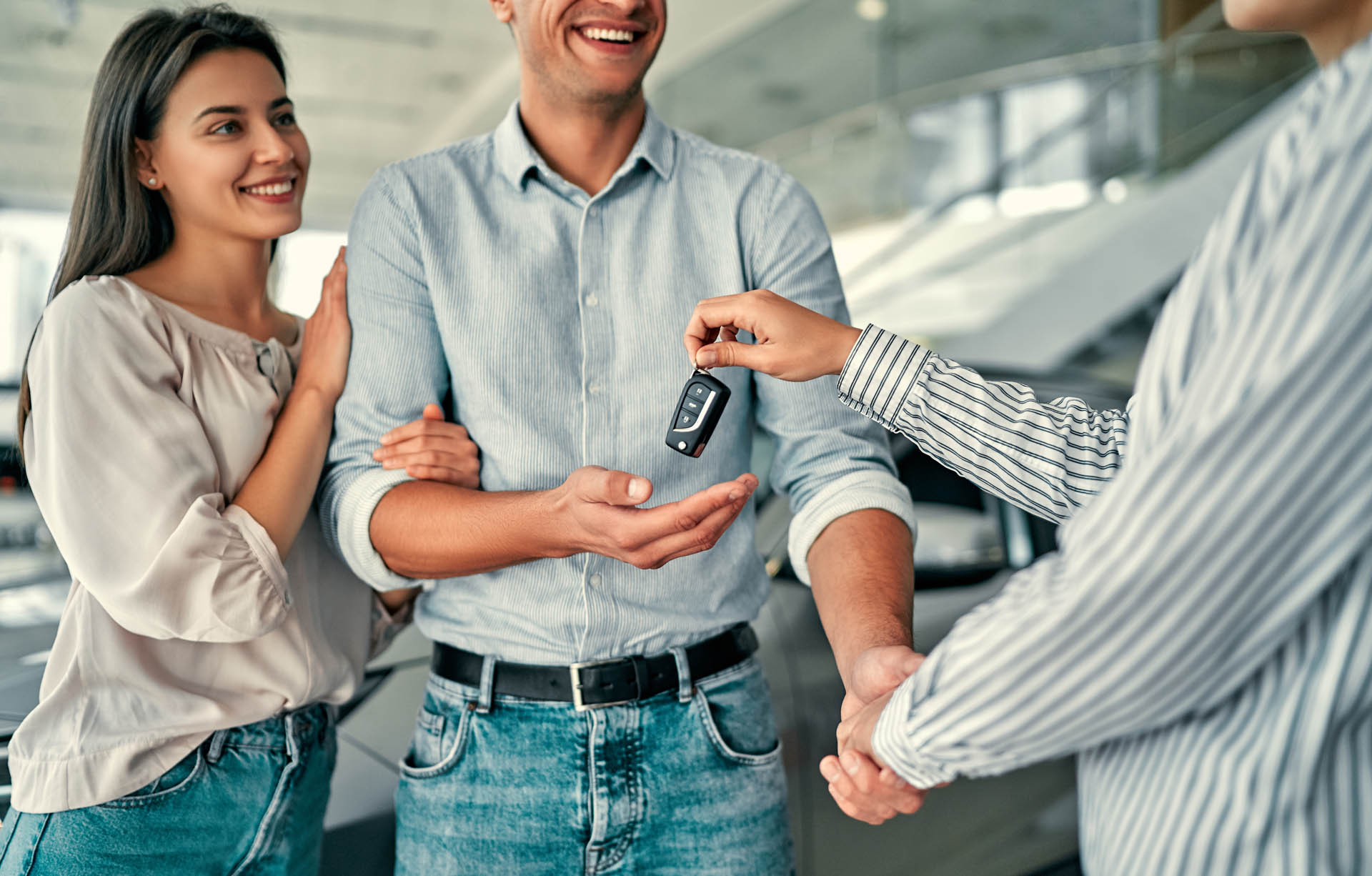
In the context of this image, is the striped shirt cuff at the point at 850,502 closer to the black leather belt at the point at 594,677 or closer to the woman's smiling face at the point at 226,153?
the black leather belt at the point at 594,677

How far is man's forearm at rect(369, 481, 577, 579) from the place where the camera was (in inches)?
47.8

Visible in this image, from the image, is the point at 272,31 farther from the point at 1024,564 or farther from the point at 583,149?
the point at 1024,564

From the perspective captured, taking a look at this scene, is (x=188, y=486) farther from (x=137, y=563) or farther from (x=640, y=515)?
(x=640, y=515)

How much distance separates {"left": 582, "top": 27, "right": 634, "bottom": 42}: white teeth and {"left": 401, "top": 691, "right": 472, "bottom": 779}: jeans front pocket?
2.85 feet

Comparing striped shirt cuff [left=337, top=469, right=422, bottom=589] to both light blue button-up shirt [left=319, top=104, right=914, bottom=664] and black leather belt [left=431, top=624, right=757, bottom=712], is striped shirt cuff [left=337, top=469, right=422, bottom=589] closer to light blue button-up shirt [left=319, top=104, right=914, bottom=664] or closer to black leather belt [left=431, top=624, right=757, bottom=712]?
light blue button-up shirt [left=319, top=104, right=914, bottom=664]

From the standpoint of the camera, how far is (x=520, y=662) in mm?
1310

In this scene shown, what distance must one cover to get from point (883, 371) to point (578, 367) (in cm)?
40

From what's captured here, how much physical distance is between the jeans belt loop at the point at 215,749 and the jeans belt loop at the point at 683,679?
556 mm

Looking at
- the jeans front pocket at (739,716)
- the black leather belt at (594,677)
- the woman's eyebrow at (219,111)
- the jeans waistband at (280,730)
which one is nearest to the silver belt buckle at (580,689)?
the black leather belt at (594,677)

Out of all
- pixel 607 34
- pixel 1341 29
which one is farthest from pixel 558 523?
A: pixel 1341 29

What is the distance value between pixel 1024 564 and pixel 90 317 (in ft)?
6.24

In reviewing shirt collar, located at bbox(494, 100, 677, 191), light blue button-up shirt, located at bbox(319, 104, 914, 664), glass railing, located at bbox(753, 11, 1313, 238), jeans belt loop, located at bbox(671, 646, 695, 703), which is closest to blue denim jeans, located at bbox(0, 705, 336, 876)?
light blue button-up shirt, located at bbox(319, 104, 914, 664)

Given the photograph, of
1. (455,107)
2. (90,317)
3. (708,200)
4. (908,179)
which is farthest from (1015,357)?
(455,107)

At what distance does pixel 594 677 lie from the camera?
129 cm
